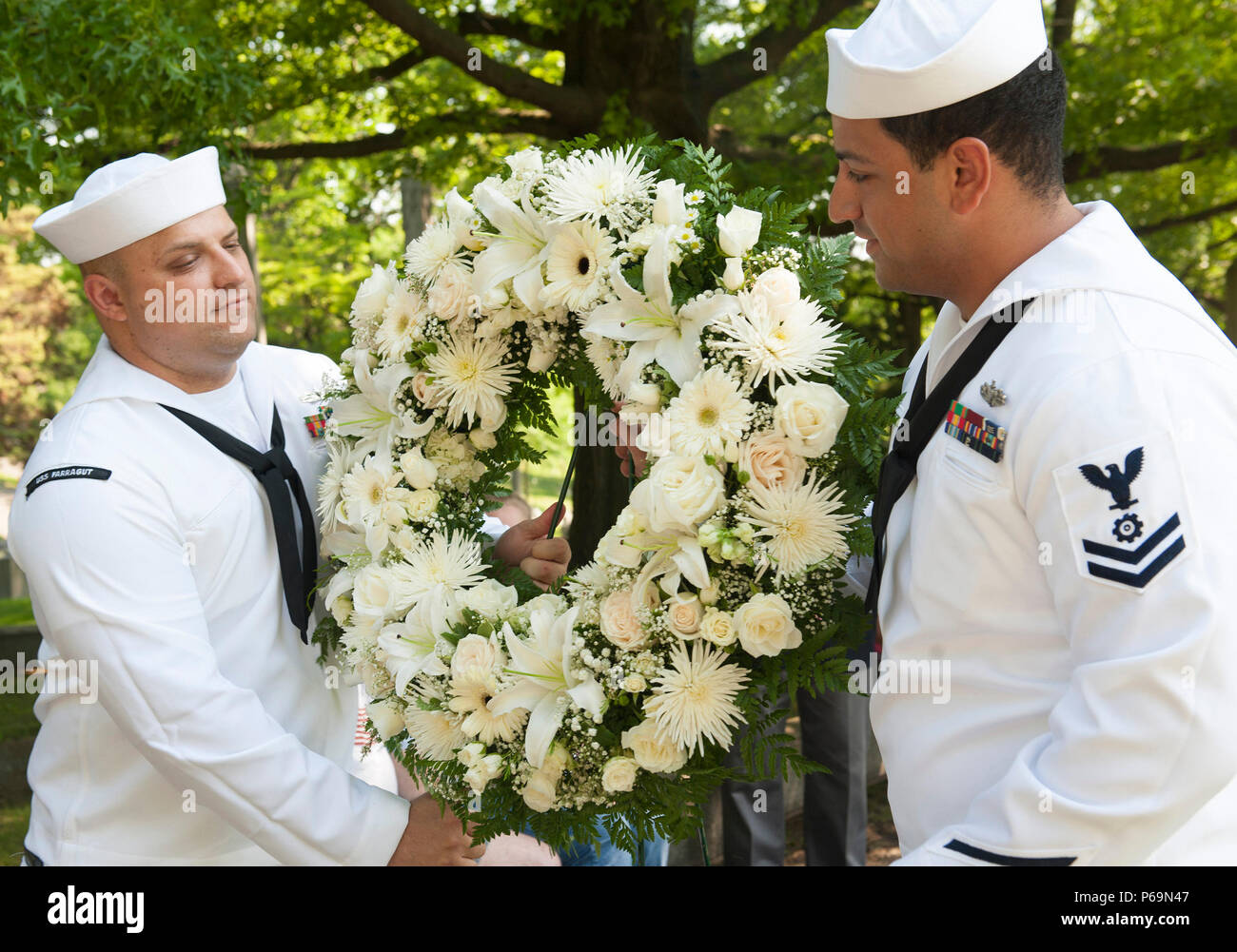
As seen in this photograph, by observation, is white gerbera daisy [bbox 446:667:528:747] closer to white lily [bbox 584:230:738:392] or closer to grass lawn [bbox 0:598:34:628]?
white lily [bbox 584:230:738:392]

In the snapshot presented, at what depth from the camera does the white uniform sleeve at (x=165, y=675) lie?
2.66 m

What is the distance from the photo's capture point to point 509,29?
7.27m

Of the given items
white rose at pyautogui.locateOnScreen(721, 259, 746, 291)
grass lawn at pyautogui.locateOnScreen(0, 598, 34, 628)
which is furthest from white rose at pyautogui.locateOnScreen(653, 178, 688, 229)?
grass lawn at pyautogui.locateOnScreen(0, 598, 34, 628)

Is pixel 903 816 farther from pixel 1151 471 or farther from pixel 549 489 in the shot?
pixel 549 489

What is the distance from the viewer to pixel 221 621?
2.95 meters

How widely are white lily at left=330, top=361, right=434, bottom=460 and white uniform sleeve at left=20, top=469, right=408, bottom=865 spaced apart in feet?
1.81

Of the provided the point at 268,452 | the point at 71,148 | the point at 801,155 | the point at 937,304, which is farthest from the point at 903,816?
the point at 937,304

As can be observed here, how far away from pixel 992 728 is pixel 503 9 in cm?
728

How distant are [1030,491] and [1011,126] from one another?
0.71m

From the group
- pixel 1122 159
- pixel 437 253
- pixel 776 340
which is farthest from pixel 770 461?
pixel 1122 159

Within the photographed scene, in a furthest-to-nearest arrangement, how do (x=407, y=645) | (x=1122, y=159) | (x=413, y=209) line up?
1. (x=413, y=209)
2. (x=1122, y=159)
3. (x=407, y=645)

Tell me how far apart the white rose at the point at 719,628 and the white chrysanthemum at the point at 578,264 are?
0.79 m

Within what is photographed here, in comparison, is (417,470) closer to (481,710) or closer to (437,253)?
(437,253)

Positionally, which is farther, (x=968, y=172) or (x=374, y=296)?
(x=374, y=296)
